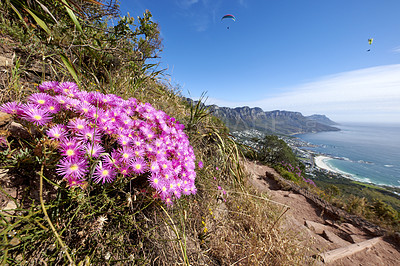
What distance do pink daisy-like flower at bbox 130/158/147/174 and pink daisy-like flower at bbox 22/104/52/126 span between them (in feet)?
1.67

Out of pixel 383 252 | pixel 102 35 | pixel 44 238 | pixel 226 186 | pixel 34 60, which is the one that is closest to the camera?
pixel 44 238

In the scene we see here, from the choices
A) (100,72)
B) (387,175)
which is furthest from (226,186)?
(387,175)

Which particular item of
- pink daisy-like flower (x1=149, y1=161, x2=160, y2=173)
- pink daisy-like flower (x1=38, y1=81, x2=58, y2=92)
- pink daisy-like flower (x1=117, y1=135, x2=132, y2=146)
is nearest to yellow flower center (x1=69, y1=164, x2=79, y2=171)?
pink daisy-like flower (x1=117, y1=135, x2=132, y2=146)

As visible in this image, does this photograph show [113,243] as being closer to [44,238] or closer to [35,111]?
[44,238]

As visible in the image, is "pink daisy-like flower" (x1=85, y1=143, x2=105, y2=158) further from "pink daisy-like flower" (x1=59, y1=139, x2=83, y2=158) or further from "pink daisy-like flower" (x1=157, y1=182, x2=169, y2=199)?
"pink daisy-like flower" (x1=157, y1=182, x2=169, y2=199)

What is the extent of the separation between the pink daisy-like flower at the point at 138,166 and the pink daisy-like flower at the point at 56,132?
1.29 ft

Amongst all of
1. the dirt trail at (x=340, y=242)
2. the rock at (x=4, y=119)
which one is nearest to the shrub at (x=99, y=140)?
the rock at (x=4, y=119)

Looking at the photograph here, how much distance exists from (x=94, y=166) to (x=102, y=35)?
3113mm

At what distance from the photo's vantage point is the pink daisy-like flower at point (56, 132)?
0.77m

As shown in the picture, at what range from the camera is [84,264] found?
82cm

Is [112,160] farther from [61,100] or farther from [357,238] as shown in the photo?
[357,238]

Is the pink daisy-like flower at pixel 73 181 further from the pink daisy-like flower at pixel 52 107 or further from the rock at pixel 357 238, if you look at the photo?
the rock at pixel 357 238

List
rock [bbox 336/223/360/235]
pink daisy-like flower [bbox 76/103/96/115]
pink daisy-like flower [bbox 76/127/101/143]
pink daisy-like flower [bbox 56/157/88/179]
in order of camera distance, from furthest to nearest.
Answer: rock [bbox 336/223/360/235] → pink daisy-like flower [bbox 76/103/96/115] → pink daisy-like flower [bbox 76/127/101/143] → pink daisy-like flower [bbox 56/157/88/179]

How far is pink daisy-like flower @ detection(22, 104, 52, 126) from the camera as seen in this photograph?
77 centimetres
